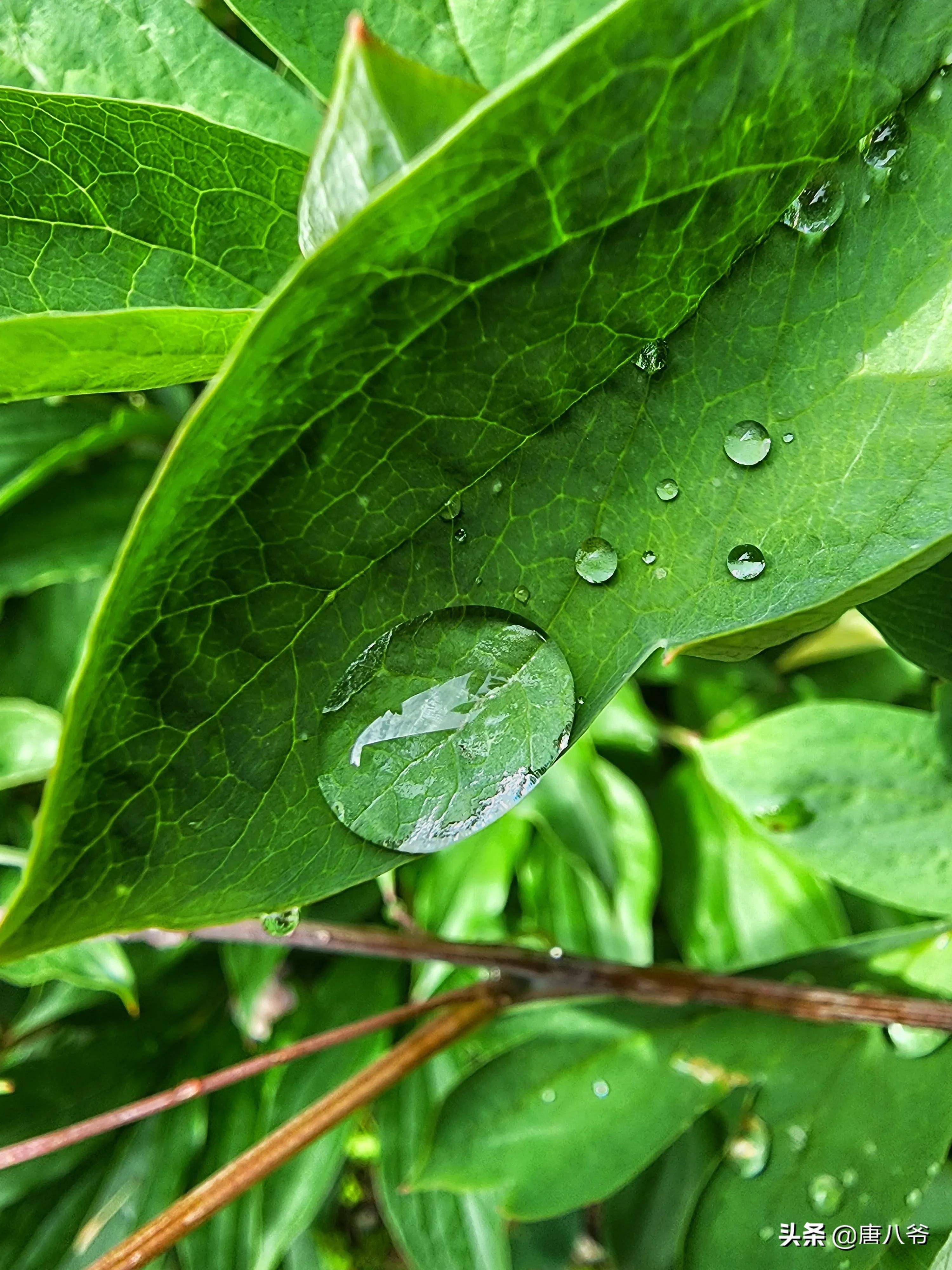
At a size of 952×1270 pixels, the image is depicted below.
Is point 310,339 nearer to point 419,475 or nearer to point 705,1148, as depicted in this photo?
point 419,475

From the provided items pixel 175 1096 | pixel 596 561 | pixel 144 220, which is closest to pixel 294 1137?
pixel 175 1096

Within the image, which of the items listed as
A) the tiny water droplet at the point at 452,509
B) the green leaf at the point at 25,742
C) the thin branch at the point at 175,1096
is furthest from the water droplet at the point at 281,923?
the green leaf at the point at 25,742

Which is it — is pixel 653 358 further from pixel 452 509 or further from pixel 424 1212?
pixel 424 1212

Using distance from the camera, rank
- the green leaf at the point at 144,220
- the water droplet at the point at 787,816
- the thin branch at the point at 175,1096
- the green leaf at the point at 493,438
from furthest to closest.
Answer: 1. the water droplet at the point at 787,816
2. the thin branch at the point at 175,1096
3. the green leaf at the point at 144,220
4. the green leaf at the point at 493,438

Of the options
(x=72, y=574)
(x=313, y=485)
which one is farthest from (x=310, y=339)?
(x=72, y=574)

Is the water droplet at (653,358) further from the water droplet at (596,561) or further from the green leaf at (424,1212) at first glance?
the green leaf at (424,1212)

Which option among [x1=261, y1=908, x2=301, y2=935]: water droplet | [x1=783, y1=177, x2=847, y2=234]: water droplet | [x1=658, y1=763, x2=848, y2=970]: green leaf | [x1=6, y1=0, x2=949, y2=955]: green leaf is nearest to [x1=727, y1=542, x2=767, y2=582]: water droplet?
[x1=6, y1=0, x2=949, y2=955]: green leaf
